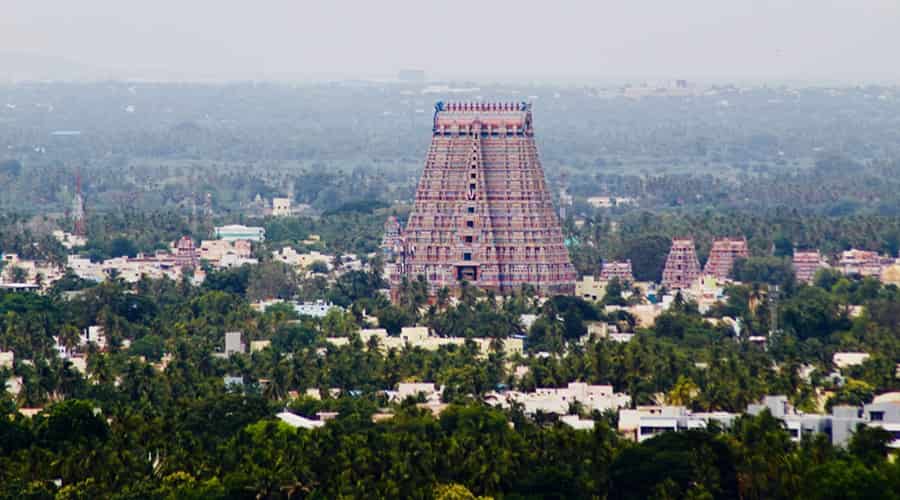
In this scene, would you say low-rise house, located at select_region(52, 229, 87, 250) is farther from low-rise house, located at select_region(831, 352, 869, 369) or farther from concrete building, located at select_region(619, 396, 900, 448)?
concrete building, located at select_region(619, 396, 900, 448)

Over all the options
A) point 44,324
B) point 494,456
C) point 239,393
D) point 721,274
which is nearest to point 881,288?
point 721,274

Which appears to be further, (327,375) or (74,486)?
(327,375)

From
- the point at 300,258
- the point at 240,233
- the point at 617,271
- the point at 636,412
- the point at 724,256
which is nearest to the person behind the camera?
the point at 636,412

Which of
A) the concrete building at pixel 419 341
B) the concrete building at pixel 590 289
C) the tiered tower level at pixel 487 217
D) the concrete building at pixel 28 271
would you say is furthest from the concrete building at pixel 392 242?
the concrete building at pixel 419 341

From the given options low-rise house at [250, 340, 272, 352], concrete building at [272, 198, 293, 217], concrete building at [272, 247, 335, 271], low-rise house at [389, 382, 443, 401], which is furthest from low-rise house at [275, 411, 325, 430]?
concrete building at [272, 198, 293, 217]

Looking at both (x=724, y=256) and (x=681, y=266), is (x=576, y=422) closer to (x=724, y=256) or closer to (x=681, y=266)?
(x=681, y=266)

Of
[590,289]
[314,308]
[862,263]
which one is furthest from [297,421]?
[862,263]

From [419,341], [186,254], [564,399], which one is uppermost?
[564,399]

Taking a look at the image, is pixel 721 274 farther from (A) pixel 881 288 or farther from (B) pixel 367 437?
(B) pixel 367 437
